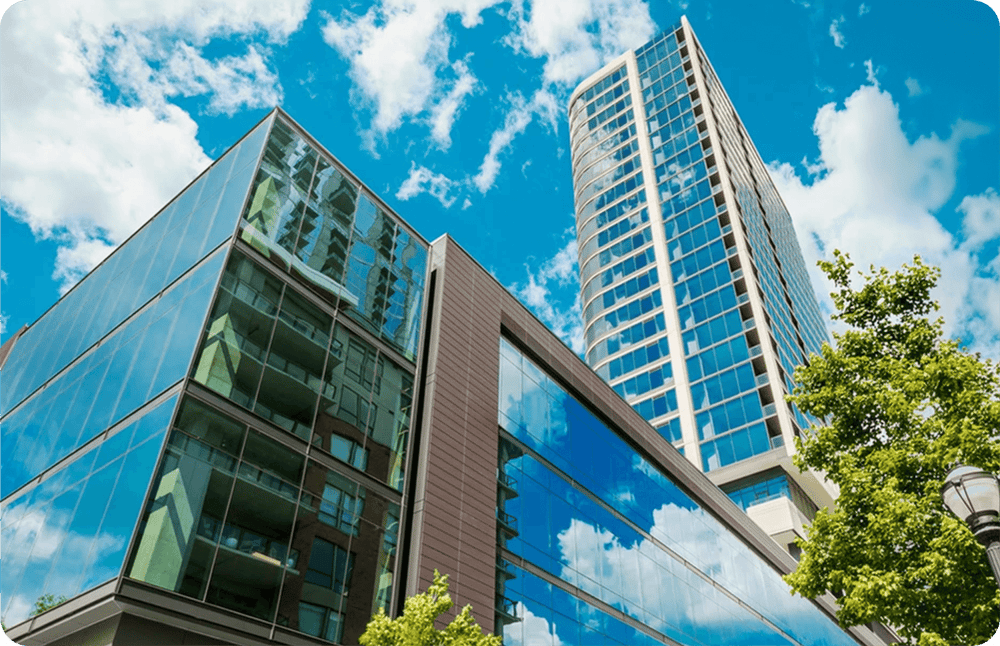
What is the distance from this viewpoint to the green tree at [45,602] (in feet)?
51.4

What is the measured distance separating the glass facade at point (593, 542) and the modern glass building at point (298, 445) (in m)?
0.11

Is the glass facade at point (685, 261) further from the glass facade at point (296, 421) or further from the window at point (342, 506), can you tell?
the window at point (342, 506)

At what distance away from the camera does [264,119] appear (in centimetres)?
2391

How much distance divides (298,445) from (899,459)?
1324 cm

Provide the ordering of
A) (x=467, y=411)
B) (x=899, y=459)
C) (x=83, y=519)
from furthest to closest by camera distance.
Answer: (x=467, y=411)
(x=83, y=519)
(x=899, y=459)

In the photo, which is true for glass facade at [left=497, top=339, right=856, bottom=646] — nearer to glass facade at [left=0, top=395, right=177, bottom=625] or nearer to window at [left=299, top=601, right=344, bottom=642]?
window at [left=299, top=601, right=344, bottom=642]

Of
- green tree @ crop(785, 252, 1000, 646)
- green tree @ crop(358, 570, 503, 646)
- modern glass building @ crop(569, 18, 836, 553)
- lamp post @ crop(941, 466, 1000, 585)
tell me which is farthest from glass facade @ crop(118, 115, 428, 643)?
modern glass building @ crop(569, 18, 836, 553)

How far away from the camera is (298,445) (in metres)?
18.7

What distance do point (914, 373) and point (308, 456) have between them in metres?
13.6

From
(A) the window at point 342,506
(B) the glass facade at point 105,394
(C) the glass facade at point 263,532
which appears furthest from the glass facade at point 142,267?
(A) the window at point 342,506

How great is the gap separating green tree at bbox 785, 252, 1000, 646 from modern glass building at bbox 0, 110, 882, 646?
9846 millimetres

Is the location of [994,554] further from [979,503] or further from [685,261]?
[685,261]

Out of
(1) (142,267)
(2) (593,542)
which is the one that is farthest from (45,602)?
(2) (593,542)

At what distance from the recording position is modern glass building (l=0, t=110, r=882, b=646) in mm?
15891
